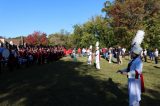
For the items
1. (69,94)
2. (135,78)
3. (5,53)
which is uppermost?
(5,53)

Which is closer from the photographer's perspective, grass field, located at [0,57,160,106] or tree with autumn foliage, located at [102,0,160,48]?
grass field, located at [0,57,160,106]

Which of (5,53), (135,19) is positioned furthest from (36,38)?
(5,53)

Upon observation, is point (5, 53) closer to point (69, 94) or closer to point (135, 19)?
point (69, 94)

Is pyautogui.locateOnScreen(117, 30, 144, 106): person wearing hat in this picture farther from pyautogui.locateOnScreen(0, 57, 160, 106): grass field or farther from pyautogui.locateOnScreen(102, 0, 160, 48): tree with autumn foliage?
pyautogui.locateOnScreen(102, 0, 160, 48): tree with autumn foliage

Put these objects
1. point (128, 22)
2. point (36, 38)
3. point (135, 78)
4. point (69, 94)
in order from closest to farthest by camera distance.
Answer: point (135, 78) → point (69, 94) → point (128, 22) → point (36, 38)

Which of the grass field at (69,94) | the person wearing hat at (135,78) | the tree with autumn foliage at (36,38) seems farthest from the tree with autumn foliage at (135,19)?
the person wearing hat at (135,78)

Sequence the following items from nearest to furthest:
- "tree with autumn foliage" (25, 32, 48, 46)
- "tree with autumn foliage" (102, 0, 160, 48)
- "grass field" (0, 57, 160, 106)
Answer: "grass field" (0, 57, 160, 106)
"tree with autumn foliage" (102, 0, 160, 48)
"tree with autumn foliage" (25, 32, 48, 46)

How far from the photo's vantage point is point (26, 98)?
1422 centimetres

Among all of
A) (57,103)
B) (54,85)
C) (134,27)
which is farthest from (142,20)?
(57,103)

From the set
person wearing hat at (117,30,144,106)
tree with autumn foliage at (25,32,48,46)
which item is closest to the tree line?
tree with autumn foliage at (25,32,48,46)

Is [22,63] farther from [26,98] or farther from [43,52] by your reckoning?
[26,98]

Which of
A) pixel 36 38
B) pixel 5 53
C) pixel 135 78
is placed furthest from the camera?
pixel 36 38

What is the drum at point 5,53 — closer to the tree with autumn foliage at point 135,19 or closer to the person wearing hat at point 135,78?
the person wearing hat at point 135,78

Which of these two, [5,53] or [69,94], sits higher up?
[5,53]
